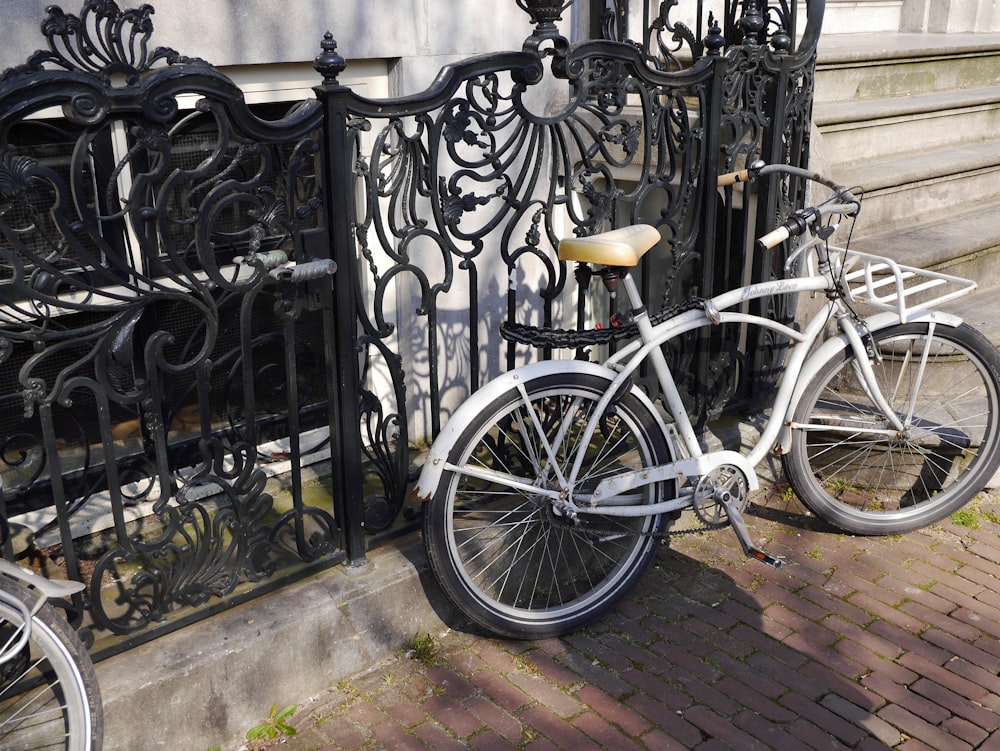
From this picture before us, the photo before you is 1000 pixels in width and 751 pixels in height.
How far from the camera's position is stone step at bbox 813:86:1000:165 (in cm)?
590

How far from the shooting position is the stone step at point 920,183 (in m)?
5.66

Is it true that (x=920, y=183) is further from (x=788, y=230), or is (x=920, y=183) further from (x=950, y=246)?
(x=788, y=230)

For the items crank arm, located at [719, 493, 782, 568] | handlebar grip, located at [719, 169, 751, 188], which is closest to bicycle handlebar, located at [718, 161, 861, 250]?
handlebar grip, located at [719, 169, 751, 188]

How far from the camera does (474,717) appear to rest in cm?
348

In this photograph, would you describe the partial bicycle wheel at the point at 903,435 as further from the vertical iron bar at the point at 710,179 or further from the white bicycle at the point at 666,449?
the vertical iron bar at the point at 710,179

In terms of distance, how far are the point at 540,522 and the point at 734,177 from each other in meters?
1.58

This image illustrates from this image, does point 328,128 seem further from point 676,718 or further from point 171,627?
point 676,718

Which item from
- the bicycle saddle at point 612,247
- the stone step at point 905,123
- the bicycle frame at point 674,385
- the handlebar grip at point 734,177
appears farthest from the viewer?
the stone step at point 905,123

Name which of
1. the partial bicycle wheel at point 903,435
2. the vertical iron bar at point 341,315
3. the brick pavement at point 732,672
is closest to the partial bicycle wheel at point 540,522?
the brick pavement at point 732,672

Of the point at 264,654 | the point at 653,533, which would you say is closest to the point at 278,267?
the point at 264,654

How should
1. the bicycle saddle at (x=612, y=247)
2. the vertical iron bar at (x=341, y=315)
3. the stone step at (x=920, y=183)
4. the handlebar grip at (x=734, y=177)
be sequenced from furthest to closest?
the stone step at (x=920, y=183)
the handlebar grip at (x=734, y=177)
the bicycle saddle at (x=612, y=247)
the vertical iron bar at (x=341, y=315)

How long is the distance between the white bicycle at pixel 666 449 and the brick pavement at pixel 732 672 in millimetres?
178

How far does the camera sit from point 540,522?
4055 millimetres

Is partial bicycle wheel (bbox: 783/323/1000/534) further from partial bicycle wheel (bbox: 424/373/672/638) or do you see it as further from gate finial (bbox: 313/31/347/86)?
gate finial (bbox: 313/31/347/86)
